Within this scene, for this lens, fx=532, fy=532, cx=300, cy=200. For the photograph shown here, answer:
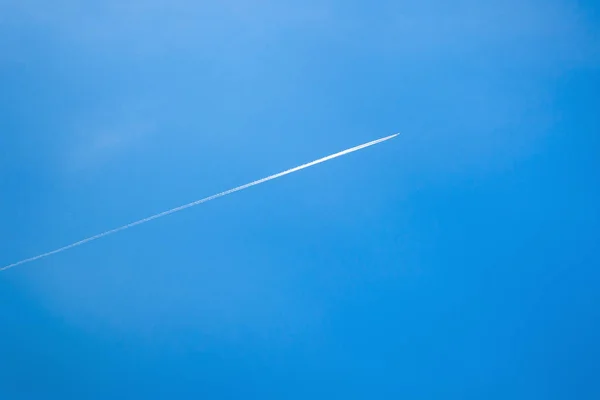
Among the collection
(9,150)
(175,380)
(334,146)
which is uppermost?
(9,150)

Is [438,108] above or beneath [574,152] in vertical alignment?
above

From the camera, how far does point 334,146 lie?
5.42ft

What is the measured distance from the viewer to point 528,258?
1.62 meters

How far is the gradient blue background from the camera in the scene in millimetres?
1617

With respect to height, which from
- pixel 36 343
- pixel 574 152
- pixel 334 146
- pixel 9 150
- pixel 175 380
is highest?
pixel 9 150

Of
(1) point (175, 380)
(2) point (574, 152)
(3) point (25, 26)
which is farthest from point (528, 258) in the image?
(3) point (25, 26)

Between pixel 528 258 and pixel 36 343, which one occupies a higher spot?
pixel 36 343

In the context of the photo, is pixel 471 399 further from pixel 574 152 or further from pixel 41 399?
pixel 41 399

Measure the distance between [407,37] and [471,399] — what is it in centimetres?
112

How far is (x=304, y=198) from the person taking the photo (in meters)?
1.66

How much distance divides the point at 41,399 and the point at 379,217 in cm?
121

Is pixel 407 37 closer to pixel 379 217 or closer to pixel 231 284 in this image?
pixel 379 217

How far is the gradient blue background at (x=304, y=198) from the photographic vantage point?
1617 mm

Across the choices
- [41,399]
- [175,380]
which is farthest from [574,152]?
[41,399]
